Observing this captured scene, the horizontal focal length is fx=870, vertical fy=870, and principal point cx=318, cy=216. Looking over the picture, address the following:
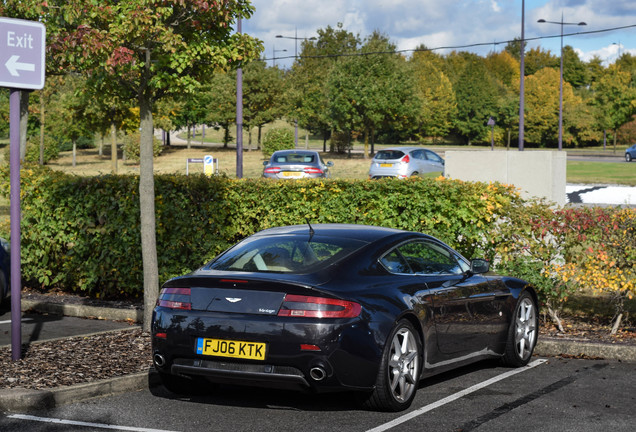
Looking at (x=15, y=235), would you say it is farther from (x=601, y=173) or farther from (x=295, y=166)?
(x=601, y=173)

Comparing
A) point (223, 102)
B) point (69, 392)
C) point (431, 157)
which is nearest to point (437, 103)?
point (223, 102)

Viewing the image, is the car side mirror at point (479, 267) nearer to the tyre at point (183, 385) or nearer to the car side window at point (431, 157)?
the tyre at point (183, 385)

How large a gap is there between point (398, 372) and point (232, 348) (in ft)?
3.99

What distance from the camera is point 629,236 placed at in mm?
9180

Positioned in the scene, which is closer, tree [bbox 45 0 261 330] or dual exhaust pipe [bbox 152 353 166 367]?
dual exhaust pipe [bbox 152 353 166 367]

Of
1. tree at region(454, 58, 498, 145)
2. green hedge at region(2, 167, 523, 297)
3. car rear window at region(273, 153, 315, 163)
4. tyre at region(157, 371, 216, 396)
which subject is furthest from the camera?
tree at region(454, 58, 498, 145)

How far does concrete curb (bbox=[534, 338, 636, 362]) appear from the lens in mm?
8422

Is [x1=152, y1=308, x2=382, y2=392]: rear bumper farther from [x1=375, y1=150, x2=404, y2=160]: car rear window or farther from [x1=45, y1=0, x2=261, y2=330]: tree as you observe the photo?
[x1=375, y1=150, x2=404, y2=160]: car rear window

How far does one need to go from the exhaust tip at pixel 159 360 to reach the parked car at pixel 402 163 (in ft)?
90.1

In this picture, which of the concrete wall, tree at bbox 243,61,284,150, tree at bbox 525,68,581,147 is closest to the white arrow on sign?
the concrete wall

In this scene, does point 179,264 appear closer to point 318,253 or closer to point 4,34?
point 4,34

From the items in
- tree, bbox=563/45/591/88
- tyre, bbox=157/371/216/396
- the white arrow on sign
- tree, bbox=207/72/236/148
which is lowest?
tyre, bbox=157/371/216/396

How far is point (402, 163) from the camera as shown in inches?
1339

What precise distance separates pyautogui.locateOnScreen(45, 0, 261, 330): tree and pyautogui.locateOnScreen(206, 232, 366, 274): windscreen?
8.71 feet
